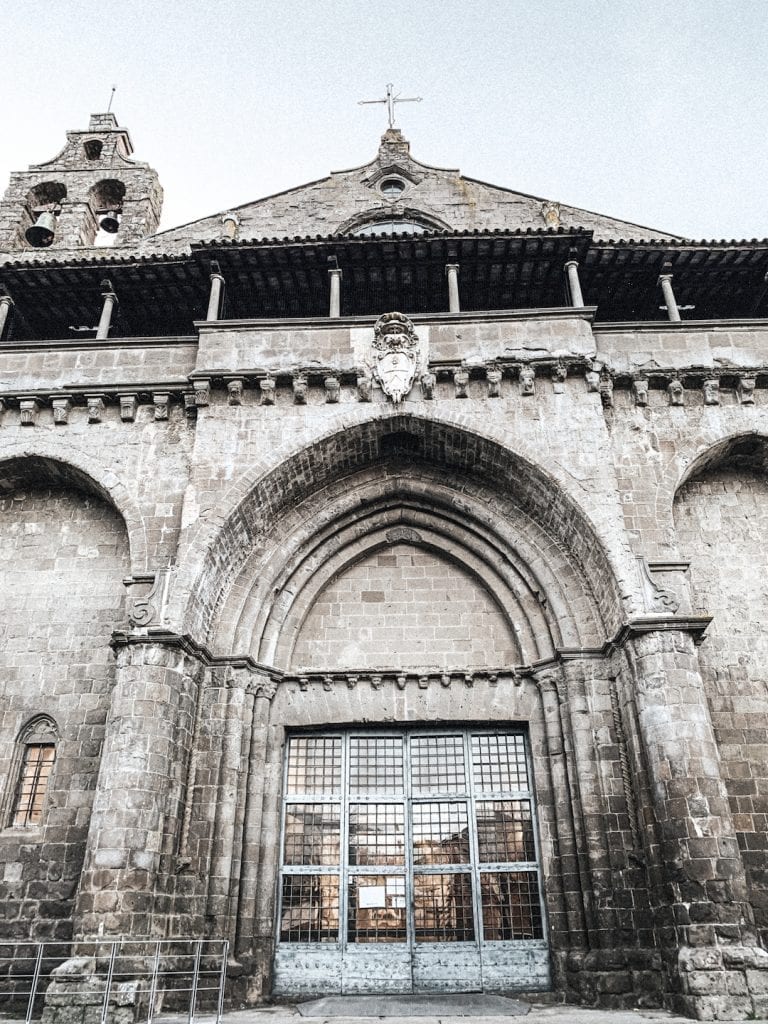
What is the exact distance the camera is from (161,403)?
1239 cm

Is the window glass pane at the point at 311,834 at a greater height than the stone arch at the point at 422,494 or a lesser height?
lesser

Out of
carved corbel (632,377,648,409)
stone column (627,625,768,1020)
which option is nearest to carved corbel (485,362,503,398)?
carved corbel (632,377,648,409)

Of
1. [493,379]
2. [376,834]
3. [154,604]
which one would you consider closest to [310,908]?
[376,834]

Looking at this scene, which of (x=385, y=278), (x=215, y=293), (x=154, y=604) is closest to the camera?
(x=154, y=604)

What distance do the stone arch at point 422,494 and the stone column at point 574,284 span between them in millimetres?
3362

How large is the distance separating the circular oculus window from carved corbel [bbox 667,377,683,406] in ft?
31.6

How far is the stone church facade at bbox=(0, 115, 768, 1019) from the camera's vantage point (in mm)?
9602

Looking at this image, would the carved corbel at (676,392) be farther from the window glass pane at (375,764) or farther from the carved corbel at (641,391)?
the window glass pane at (375,764)

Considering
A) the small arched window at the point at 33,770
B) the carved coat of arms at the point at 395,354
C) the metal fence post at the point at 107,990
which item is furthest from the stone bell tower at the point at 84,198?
the metal fence post at the point at 107,990

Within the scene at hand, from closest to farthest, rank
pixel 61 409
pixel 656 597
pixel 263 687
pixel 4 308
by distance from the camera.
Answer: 1. pixel 656 597
2. pixel 263 687
3. pixel 61 409
4. pixel 4 308

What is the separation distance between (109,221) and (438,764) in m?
15.5

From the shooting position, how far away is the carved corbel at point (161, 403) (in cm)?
1237

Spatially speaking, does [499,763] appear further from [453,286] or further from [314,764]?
[453,286]

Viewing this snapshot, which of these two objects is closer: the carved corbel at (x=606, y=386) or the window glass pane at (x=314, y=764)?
the window glass pane at (x=314, y=764)
